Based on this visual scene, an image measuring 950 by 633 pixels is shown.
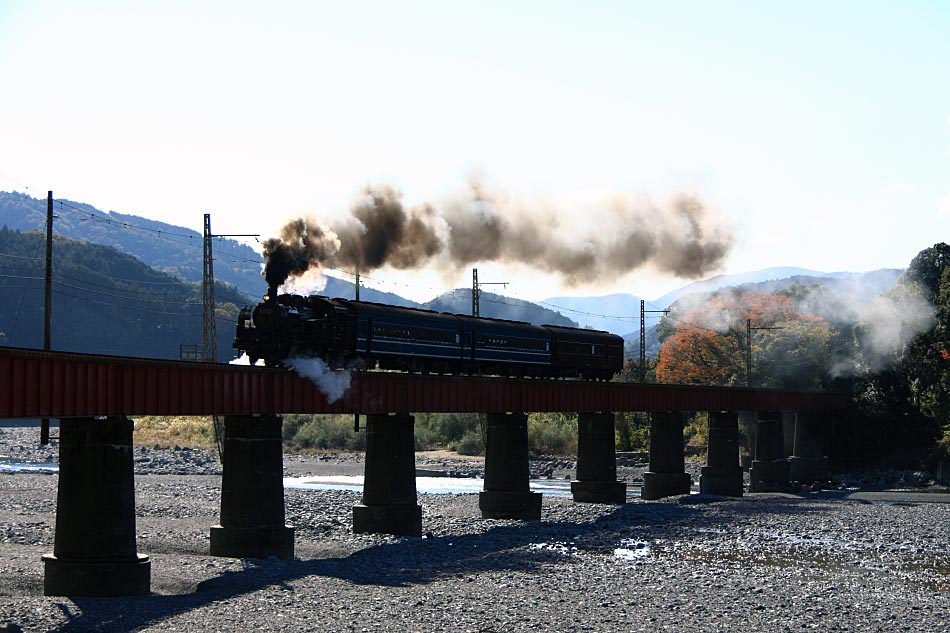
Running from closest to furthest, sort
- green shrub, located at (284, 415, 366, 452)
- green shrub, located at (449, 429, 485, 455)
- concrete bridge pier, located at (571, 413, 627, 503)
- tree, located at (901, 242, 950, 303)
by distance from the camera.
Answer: concrete bridge pier, located at (571, 413, 627, 503), tree, located at (901, 242, 950, 303), green shrub, located at (449, 429, 485, 455), green shrub, located at (284, 415, 366, 452)

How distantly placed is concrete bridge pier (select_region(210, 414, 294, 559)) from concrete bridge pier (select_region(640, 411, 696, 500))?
35.4 metres

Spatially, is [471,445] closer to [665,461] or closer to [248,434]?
[665,461]

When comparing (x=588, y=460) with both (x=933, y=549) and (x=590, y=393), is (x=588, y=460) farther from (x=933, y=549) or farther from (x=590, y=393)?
(x=933, y=549)

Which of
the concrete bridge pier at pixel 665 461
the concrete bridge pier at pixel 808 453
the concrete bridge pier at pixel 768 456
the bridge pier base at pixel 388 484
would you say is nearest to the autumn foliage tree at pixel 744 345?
the concrete bridge pier at pixel 808 453

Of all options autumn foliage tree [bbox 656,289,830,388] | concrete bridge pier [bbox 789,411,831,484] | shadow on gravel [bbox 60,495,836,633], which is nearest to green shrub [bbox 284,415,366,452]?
autumn foliage tree [bbox 656,289,830,388]

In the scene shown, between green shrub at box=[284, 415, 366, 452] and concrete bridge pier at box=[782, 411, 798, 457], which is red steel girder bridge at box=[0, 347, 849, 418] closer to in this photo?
concrete bridge pier at box=[782, 411, 798, 457]

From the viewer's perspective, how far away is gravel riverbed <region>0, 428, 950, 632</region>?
2845cm

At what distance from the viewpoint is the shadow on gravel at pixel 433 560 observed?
2905cm

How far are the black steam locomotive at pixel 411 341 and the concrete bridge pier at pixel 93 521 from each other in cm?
1081

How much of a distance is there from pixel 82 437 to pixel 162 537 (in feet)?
55.0

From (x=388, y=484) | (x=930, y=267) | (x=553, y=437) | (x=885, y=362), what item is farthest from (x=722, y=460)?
(x=553, y=437)

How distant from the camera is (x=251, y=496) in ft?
125

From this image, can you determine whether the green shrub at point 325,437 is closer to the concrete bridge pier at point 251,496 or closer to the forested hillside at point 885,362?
the forested hillside at point 885,362

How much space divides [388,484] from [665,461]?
29.2 metres
